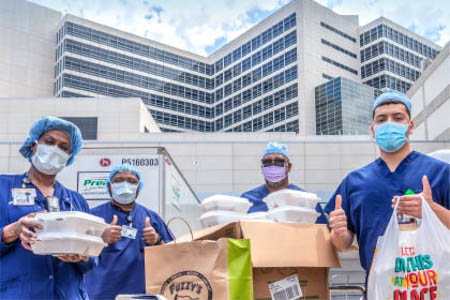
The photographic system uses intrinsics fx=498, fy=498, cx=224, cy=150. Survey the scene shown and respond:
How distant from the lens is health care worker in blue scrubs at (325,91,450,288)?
2.43 meters

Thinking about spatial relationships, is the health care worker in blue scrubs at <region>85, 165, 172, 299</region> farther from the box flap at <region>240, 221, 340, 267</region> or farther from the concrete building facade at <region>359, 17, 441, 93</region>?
the concrete building facade at <region>359, 17, 441, 93</region>

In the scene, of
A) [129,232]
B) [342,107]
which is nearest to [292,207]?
[129,232]

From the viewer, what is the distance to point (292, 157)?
93.3 feet

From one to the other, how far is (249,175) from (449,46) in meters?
12.3

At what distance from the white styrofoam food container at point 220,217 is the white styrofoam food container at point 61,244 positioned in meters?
0.58

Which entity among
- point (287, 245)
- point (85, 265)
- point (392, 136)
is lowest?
point (85, 265)

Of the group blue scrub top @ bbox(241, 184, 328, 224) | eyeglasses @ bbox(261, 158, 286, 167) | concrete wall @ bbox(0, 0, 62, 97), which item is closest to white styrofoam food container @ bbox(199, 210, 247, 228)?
blue scrub top @ bbox(241, 184, 328, 224)

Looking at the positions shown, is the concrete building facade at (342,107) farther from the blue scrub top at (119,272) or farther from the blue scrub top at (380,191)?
the blue scrub top at (380,191)

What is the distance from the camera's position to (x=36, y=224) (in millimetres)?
2270

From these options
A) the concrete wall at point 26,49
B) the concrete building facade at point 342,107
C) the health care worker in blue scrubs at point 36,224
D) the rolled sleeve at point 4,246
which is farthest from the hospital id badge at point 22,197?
the concrete wall at point 26,49

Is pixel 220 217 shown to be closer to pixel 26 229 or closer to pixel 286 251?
pixel 286 251

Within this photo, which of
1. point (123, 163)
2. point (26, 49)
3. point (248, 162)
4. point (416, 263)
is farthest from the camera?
point (26, 49)

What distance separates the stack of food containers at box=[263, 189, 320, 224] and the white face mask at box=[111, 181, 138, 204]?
1.81m

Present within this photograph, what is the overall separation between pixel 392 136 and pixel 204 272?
1.21 m
